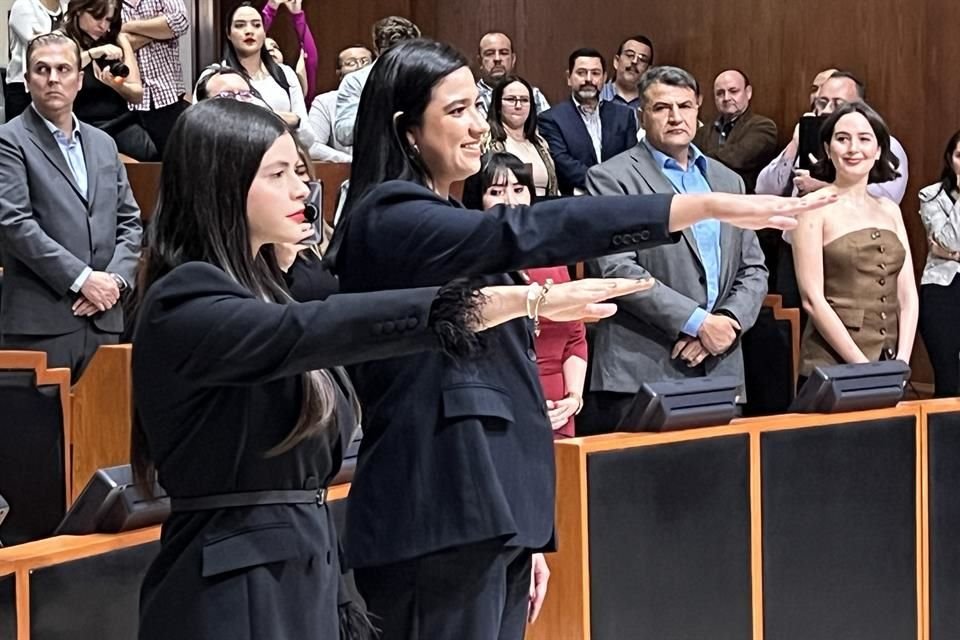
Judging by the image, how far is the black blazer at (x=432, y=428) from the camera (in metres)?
1.74

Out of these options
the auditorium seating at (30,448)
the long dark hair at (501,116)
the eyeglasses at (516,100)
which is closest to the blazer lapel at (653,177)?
the auditorium seating at (30,448)

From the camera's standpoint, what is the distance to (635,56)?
638 centimetres

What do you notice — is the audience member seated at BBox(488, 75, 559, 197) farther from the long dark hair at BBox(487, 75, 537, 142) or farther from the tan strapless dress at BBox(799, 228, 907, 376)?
the tan strapless dress at BBox(799, 228, 907, 376)

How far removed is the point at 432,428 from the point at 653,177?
173cm

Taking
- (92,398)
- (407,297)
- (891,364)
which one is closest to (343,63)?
(92,398)

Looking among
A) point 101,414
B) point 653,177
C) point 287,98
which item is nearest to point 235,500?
point 101,414

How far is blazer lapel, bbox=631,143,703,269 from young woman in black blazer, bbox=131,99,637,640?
6.09ft

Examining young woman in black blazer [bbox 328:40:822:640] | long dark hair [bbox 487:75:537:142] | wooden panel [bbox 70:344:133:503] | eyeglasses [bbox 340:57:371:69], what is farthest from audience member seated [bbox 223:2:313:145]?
young woman in black blazer [bbox 328:40:822:640]

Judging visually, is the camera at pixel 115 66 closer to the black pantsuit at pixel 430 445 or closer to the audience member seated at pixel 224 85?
the audience member seated at pixel 224 85

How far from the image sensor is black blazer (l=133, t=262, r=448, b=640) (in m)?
1.38

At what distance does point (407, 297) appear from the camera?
1394 millimetres

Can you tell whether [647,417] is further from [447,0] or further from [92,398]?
[447,0]

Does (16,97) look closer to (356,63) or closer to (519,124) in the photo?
(356,63)

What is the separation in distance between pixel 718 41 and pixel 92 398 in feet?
13.7
